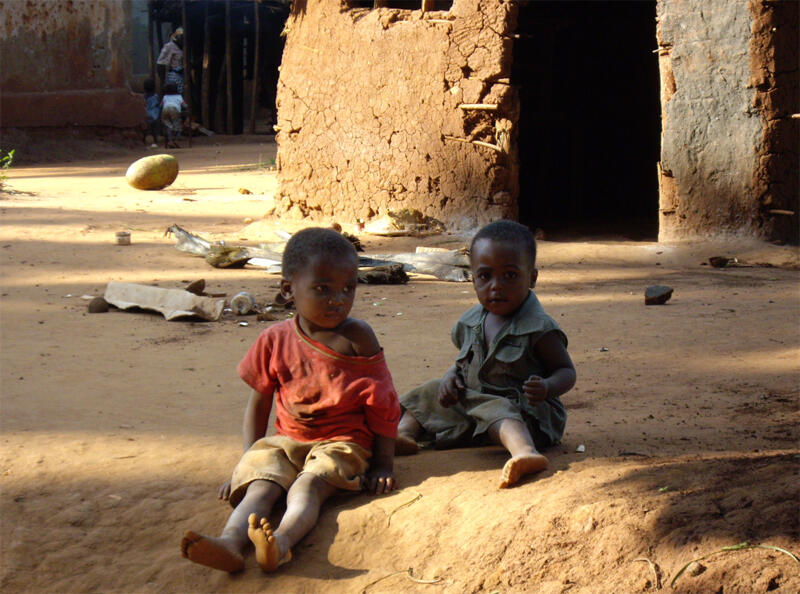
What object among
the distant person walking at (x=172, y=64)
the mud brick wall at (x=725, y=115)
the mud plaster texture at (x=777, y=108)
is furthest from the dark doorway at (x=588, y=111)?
the distant person walking at (x=172, y=64)

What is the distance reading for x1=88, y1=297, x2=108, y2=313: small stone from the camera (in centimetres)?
563

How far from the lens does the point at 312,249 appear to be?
9.17ft

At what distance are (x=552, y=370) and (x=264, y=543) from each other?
3.77ft

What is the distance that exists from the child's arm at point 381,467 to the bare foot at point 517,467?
359 millimetres

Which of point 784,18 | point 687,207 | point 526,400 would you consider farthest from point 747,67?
point 526,400

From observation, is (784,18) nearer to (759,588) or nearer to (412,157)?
(412,157)

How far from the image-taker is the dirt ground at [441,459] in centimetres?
230

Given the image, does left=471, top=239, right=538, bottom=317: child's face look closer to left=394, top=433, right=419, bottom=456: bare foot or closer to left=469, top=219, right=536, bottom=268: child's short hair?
left=469, top=219, right=536, bottom=268: child's short hair

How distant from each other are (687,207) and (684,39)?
135cm

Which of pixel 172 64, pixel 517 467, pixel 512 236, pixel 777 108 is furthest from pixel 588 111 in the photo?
pixel 172 64

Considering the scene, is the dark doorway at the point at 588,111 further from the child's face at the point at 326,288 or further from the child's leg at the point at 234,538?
the child's leg at the point at 234,538

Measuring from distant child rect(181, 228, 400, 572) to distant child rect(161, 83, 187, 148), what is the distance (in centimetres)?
1597

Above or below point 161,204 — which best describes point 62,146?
above

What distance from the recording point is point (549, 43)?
11.0 metres
